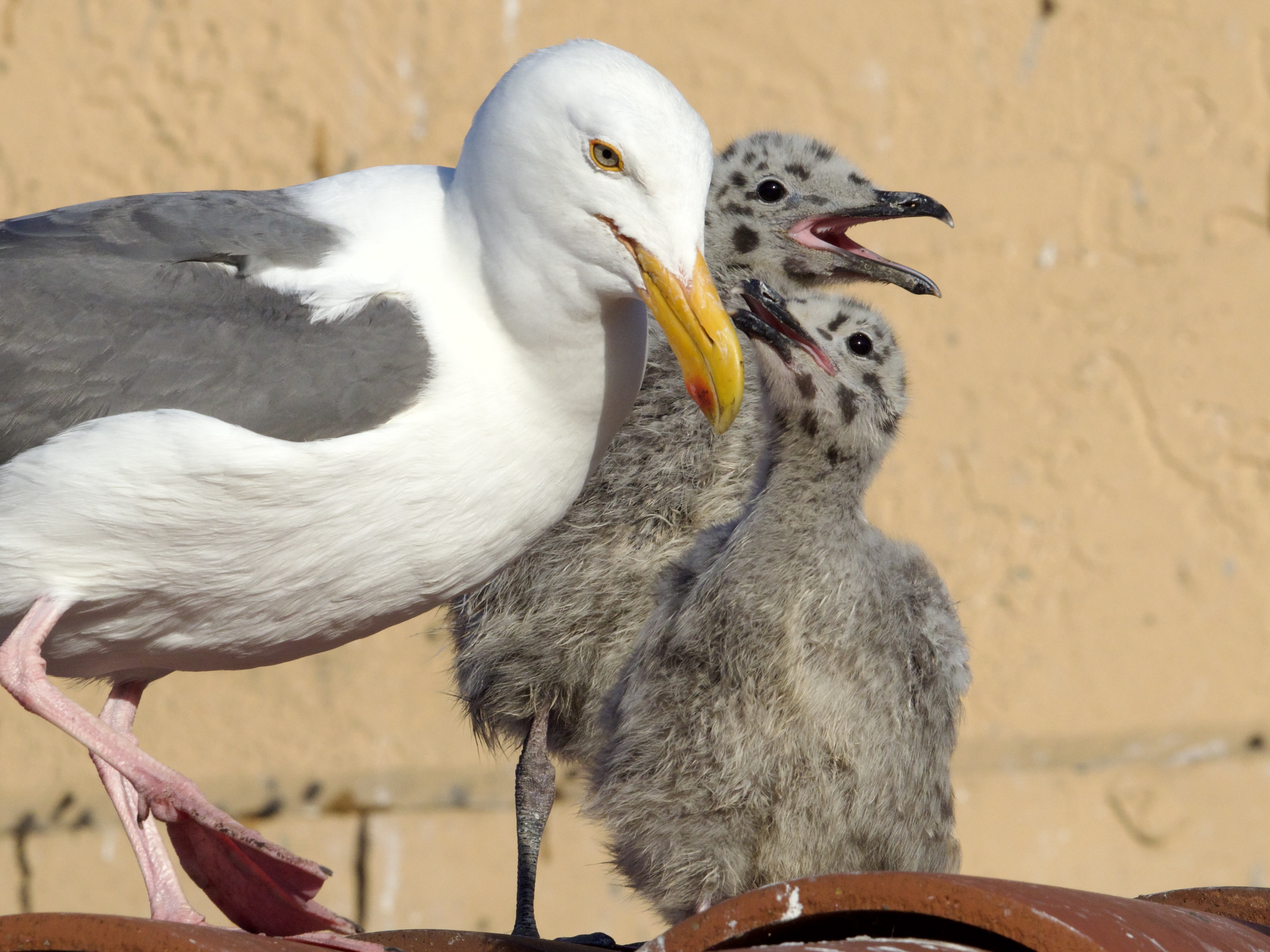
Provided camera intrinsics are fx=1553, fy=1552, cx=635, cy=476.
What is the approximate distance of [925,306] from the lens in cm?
327

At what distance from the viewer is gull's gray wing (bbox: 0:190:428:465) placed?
1525 mm

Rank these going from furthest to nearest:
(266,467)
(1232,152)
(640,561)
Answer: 1. (1232,152)
2. (640,561)
3. (266,467)

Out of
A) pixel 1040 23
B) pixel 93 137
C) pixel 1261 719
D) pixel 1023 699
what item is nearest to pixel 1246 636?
pixel 1261 719

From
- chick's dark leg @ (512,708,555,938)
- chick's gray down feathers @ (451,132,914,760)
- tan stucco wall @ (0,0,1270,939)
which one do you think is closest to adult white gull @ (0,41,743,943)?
chick's gray down feathers @ (451,132,914,760)

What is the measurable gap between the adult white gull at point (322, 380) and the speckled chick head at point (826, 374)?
431 mm

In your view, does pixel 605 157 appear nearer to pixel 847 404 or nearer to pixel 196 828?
pixel 847 404

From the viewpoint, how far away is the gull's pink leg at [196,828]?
5.04ft

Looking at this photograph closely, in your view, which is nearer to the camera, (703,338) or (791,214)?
(703,338)

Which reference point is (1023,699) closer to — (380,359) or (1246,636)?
(1246,636)

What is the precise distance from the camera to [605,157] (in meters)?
1.52

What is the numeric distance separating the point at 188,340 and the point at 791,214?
103 centimetres

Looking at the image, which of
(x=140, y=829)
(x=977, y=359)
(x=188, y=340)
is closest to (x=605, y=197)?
(x=188, y=340)

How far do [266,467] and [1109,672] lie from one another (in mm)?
2190

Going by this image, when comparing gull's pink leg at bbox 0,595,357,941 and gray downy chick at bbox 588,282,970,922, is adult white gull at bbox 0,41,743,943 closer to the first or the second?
gull's pink leg at bbox 0,595,357,941
